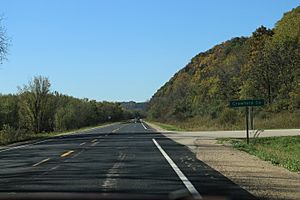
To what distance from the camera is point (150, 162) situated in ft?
59.4

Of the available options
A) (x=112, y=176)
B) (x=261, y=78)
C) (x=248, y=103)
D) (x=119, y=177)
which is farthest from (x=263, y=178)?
(x=261, y=78)

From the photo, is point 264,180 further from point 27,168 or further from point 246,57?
point 246,57

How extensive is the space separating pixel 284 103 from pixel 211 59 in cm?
8114

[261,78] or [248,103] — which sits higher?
[261,78]

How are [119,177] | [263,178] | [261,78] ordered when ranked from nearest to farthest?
1. [119,177]
2. [263,178]
3. [261,78]

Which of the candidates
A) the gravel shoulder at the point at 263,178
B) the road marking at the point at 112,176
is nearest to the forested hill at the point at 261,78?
the gravel shoulder at the point at 263,178

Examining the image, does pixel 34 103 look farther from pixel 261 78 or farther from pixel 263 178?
pixel 263 178

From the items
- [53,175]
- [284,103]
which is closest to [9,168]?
[53,175]

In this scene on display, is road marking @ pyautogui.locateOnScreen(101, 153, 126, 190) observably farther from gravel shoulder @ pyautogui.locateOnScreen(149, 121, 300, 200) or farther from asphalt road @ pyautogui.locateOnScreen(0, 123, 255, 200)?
gravel shoulder @ pyautogui.locateOnScreen(149, 121, 300, 200)

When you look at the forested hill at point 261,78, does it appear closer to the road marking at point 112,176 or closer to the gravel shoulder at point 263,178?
the gravel shoulder at point 263,178

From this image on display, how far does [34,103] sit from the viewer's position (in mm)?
77688

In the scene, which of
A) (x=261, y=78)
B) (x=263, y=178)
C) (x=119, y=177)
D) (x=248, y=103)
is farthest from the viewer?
(x=261, y=78)

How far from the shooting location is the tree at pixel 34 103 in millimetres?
77256

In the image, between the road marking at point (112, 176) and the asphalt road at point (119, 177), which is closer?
the asphalt road at point (119, 177)
